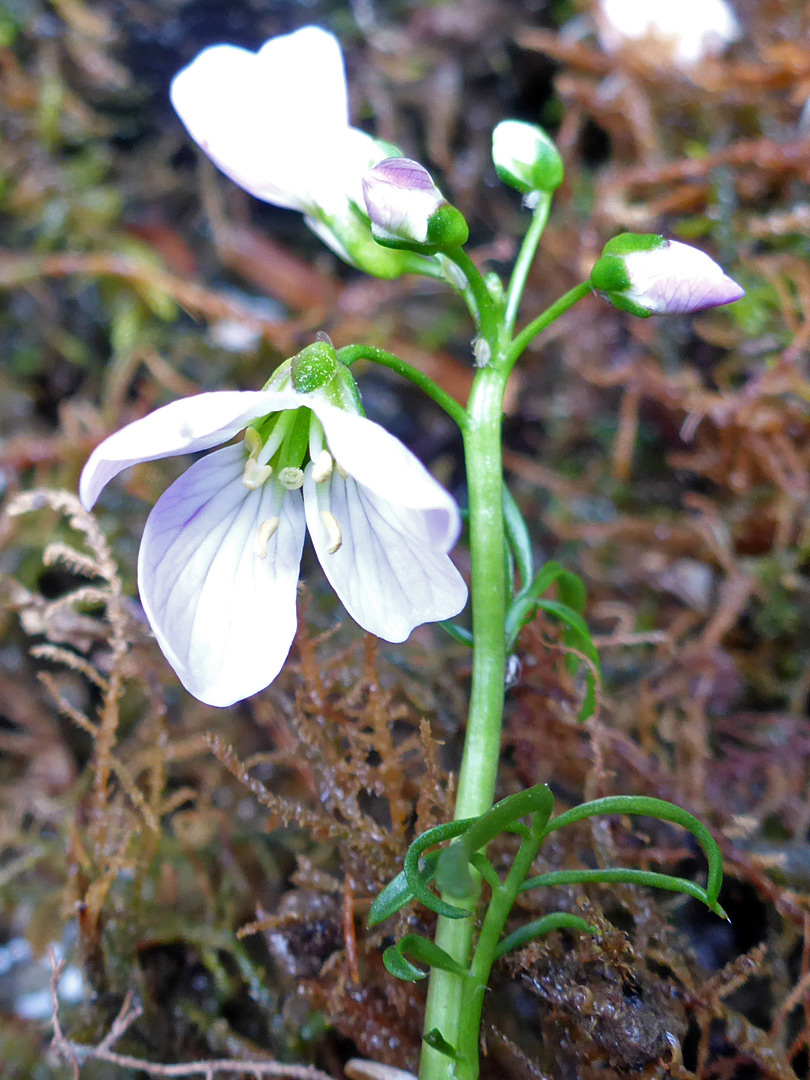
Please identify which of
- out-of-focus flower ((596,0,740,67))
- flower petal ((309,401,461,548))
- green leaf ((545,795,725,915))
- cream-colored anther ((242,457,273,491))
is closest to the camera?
flower petal ((309,401,461,548))

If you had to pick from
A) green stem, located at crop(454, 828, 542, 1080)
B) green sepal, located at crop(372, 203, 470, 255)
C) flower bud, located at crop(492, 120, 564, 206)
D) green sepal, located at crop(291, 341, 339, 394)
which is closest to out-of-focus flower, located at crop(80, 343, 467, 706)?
green sepal, located at crop(291, 341, 339, 394)

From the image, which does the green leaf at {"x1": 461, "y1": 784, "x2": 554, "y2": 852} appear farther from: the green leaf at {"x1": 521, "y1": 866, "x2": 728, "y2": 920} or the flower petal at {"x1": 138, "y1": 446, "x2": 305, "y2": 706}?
the flower petal at {"x1": 138, "y1": 446, "x2": 305, "y2": 706}

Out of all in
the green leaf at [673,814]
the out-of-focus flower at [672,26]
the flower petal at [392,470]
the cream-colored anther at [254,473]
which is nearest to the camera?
the flower petal at [392,470]

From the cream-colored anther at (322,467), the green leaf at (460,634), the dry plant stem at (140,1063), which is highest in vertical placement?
the cream-colored anther at (322,467)

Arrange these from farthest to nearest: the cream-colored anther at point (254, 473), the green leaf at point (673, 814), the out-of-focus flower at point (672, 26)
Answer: the out-of-focus flower at point (672, 26), the cream-colored anther at point (254, 473), the green leaf at point (673, 814)

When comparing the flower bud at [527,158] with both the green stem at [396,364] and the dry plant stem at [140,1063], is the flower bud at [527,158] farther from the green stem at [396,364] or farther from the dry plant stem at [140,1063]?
the dry plant stem at [140,1063]

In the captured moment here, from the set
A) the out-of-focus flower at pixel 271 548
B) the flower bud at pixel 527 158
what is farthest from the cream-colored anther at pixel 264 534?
the flower bud at pixel 527 158
